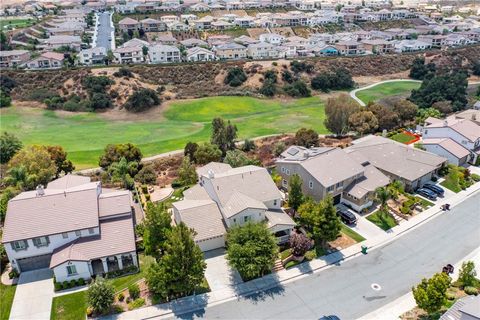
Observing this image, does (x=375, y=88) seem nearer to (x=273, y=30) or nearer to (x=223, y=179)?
(x=273, y=30)

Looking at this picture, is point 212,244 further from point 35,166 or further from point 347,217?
point 35,166

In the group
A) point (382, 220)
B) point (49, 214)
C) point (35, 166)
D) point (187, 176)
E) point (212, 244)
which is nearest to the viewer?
point (49, 214)

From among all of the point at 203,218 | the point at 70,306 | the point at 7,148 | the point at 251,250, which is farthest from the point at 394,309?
the point at 7,148

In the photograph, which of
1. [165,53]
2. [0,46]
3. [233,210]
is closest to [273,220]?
[233,210]

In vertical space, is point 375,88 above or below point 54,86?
below

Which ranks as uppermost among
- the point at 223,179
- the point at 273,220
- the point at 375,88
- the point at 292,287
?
the point at 223,179

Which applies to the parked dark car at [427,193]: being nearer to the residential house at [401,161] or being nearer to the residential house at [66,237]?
the residential house at [401,161]
